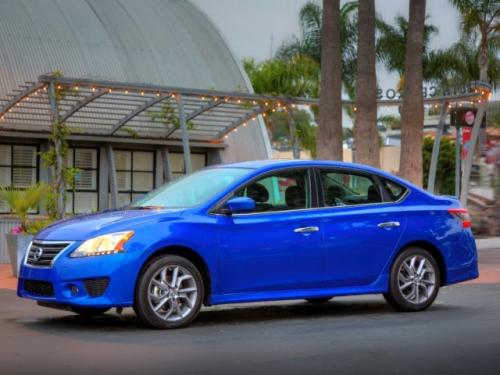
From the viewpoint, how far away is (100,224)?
1057 cm

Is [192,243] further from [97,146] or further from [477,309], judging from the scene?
[97,146]

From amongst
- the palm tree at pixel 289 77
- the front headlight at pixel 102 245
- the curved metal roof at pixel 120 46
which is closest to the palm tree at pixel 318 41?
the palm tree at pixel 289 77

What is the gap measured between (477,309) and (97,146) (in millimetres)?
22252

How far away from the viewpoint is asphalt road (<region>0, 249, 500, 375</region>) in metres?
8.47

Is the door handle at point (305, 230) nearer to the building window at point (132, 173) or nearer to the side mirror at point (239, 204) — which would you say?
the side mirror at point (239, 204)

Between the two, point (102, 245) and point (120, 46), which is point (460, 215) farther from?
point (120, 46)

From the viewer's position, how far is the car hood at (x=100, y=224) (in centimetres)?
1045

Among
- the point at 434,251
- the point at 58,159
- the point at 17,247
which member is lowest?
the point at 17,247

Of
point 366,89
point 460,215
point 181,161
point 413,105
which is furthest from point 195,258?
point 181,161

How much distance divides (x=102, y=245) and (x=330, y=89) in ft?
52.6

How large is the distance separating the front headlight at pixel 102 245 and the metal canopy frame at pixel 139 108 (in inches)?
580

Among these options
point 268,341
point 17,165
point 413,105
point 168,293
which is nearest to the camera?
point 268,341

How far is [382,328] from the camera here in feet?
35.5

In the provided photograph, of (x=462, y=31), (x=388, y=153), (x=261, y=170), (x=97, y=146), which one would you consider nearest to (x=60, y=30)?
(x=97, y=146)
